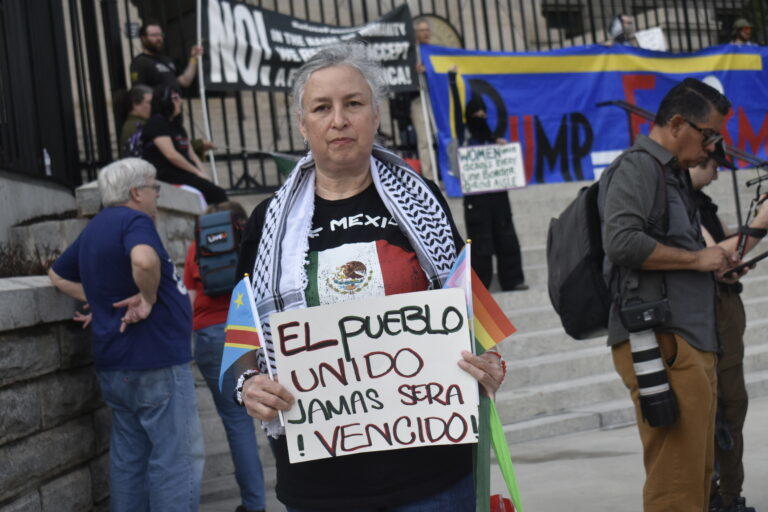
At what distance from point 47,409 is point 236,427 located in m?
1.43

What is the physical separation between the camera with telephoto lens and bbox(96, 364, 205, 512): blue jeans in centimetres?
237

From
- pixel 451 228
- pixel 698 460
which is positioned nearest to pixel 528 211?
pixel 698 460

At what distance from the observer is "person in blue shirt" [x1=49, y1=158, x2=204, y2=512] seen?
5.32 meters

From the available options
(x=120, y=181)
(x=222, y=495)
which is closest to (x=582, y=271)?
(x=120, y=181)

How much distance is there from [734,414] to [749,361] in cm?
449

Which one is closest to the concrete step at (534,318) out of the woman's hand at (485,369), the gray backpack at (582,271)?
the gray backpack at (582,271)

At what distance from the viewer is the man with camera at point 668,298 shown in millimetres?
4078

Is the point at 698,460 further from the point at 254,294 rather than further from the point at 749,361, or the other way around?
the point at 749,361

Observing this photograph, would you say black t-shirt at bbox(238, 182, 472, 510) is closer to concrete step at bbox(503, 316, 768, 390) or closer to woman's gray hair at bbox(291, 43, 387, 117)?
woman's gray hair at bbox(291, 43, 387, 117)

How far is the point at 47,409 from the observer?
510cm

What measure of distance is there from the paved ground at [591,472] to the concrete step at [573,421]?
7cm

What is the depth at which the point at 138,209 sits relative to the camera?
5668 mm

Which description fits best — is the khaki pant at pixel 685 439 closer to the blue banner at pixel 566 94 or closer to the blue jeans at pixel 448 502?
the blue jeans at pixel 448 502

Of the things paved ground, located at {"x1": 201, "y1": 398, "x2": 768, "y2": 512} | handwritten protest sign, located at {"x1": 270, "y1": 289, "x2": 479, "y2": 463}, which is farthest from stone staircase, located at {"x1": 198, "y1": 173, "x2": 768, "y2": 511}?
handwritten protest sign, located at {"x1": 270, "y1": 289, "x2": 479, "y2": 463}
